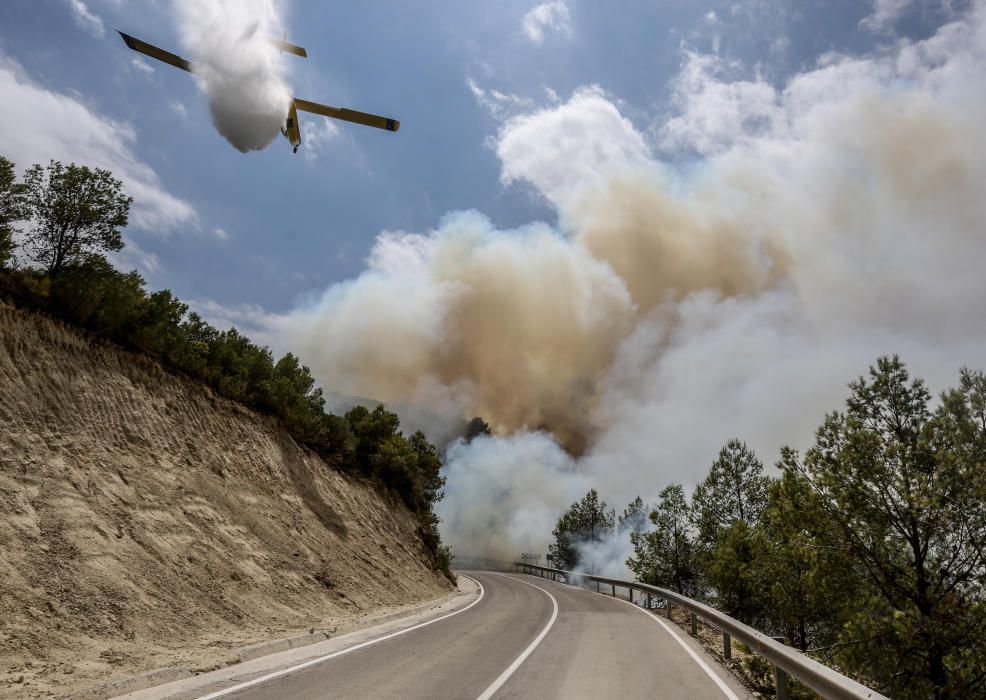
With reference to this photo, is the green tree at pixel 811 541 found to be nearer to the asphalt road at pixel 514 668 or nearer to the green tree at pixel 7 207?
the asphalt road at pixel 514 668

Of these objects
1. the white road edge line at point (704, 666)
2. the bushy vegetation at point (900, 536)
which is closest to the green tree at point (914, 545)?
the bushy vegetation at point (900, 536)

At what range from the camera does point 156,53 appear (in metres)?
13.0

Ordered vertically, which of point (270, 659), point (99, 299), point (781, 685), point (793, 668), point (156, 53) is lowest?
point (270, 659)

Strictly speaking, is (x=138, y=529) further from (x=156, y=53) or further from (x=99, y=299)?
(x=156, y=53)

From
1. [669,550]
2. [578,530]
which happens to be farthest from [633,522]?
[669,550]

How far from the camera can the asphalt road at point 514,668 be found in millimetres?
7496

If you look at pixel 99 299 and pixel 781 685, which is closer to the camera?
pixel 781 685

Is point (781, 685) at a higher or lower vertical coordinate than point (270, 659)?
higher

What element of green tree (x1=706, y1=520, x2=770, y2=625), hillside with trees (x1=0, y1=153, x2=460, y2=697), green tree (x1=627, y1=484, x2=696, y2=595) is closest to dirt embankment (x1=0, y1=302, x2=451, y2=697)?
hillside with trees (x1=0, y1=153, x2=460, y2=697)

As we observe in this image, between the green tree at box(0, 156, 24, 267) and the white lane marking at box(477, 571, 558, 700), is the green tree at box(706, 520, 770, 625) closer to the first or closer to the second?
the white lane marking at box(477, 571, 558, 700)

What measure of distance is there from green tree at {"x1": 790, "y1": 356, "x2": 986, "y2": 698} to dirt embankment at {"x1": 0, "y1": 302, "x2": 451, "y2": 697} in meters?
14.0

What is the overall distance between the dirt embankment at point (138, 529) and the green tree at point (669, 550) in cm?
2419

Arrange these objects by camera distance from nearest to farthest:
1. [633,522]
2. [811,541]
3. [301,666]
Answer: [301,666] < [811,541] < [633,522]

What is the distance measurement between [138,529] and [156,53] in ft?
34.8
